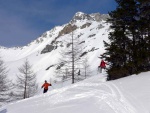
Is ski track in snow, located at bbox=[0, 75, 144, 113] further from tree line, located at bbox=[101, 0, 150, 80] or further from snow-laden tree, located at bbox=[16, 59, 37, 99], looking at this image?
snow-laden tree, located at bbox=[16, 59, 37, 99]

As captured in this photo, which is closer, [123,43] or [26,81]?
[123,43]

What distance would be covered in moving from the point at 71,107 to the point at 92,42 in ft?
331

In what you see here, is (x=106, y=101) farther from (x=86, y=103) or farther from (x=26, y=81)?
(x=26, y=81)

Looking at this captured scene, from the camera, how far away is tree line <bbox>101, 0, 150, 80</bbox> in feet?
67.3

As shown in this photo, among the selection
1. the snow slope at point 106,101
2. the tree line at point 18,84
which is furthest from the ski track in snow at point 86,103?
the tree line at point 18,84

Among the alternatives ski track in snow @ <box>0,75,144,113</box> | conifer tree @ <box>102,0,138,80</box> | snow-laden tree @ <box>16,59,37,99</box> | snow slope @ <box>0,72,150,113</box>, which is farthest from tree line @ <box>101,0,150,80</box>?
snow-laden tree @ <box>16,59,37,99</box>

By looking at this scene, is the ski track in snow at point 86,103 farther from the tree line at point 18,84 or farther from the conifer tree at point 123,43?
the tree line at point 18,84

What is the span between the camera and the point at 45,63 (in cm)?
13362

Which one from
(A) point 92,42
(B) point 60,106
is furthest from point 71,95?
(A) point 92,42

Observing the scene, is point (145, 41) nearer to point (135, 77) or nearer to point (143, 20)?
point (143, 20)

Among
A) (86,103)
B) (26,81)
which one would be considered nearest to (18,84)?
(26,81)

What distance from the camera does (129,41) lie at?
2162 centimetres

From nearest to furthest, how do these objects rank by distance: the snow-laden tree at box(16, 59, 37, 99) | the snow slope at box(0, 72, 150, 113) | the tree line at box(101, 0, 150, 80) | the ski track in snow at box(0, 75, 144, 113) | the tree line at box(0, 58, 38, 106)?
the snow slope at box(0, 72, 150, 113)
the ski track in snow at box(0, 75, 144, 113)
the tree line at box(101, 0, 150, 80)
the tree line at box(0, 58, 38, 106)
the snow-laden tree at box(16, 59, 37, 99)

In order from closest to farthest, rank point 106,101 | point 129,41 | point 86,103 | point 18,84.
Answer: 1. point 106,101
2. point 86,103
3. point 129,41
4. point 18,84
